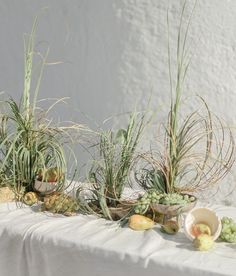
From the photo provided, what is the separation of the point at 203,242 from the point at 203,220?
0.14m

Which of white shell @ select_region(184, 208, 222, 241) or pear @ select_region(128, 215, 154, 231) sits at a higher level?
white shell @ select_region(184, 208, 222, 241)

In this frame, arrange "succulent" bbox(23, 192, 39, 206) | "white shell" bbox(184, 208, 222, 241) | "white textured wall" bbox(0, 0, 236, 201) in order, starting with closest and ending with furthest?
"white shell" bbox(184, 208, 222, 241), "succulent" bbox(23, 192, 39, 206), "white textured wall" bbox(0, 0, 236, 201)

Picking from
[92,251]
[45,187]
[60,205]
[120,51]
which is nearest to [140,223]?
[92,251]

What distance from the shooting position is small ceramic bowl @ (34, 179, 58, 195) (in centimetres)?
204

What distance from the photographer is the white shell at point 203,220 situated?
151cm

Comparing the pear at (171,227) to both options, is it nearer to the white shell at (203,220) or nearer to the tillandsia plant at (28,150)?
the white shell at (203,220)

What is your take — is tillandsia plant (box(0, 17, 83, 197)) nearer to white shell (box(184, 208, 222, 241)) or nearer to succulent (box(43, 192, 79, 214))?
succulent (box(43, 192, 79, 214))

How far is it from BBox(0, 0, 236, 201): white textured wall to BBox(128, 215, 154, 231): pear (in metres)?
1.17

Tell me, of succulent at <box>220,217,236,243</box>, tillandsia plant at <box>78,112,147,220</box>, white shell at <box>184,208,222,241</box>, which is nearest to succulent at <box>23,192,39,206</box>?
tillandsia plant at <box>78,112,147,220</box>

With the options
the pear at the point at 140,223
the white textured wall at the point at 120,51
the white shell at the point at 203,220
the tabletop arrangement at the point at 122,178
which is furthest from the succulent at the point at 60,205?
the white textured wall at the point at 120,51

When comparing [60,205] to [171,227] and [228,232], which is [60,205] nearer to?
[171,227]

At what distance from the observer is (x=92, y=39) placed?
309cm

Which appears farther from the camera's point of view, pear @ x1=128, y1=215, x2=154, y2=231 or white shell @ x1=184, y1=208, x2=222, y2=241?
pear @ x1=128, y1=215, x2=154, y2=231

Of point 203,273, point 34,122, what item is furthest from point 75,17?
point 203,273
